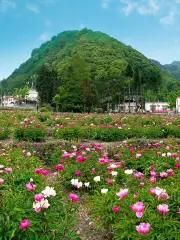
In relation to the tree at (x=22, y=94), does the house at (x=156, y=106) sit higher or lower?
lower

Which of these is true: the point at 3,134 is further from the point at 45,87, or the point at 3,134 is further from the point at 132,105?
the point at 132,105

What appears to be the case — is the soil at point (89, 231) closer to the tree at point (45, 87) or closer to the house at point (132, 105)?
the house at point (132, 105)

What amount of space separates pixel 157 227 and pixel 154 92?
7596 cm

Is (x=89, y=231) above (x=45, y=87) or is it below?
below

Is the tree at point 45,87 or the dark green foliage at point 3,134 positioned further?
the tree at point 45,87

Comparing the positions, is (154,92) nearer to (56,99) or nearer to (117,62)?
(117,62)

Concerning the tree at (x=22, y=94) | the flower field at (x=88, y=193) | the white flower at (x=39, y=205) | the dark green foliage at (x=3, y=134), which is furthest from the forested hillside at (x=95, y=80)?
the white flower at (x=39, y=205)

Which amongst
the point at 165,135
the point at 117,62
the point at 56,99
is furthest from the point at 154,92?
the point at 165,135

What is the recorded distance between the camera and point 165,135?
12.1 meters

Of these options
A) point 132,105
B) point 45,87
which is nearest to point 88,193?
point 45,87

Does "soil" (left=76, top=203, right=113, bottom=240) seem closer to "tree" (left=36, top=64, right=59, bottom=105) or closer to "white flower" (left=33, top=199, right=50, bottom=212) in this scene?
"white flower" (left=33, top=199, right=50, bottom=212)

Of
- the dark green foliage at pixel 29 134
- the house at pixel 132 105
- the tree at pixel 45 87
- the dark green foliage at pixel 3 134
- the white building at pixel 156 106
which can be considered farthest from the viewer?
the white building at pixel 156 106

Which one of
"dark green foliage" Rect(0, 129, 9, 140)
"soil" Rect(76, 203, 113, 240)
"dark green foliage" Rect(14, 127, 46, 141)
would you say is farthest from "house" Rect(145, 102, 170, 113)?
"soil" Rect(76, 203, 113, 240)

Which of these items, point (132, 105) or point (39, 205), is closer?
point (39, 205)
